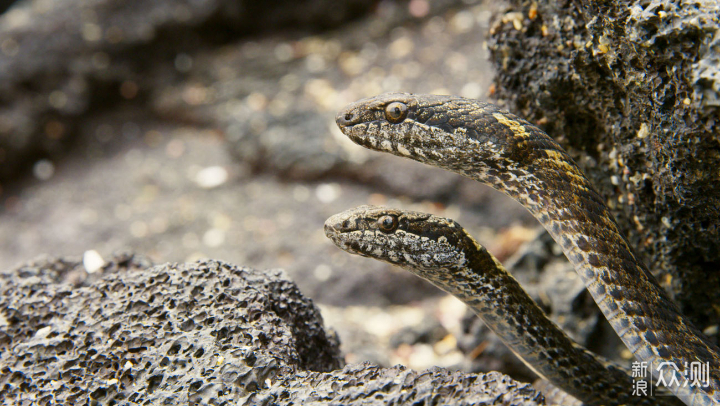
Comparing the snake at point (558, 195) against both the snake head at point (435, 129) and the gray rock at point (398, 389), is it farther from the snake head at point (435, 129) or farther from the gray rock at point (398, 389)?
the gray rock at point (398, 389)

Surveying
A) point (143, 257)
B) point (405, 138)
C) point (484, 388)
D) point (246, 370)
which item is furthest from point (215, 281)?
point (484, 388)

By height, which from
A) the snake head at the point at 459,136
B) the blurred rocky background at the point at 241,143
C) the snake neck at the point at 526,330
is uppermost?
the blurred rocky background at the point at 241,143

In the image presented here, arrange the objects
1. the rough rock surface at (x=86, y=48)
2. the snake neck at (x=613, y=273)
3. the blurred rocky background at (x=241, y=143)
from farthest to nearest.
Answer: the rough rock surface at (x=86, y=48)
the blurred rocky background at (x=241, y=143)
the snake neck at (x=613, y=273)

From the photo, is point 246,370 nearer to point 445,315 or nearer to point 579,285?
point 579,285

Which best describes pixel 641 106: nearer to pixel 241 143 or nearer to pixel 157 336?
pixel 157 336

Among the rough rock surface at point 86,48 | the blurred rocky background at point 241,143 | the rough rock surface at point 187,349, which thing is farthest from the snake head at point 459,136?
the rough rock surface at point 86,48

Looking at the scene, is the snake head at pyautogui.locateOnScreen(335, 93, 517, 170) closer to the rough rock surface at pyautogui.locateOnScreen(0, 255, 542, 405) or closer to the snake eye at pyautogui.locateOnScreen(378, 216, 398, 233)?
the snake eye at pyautogui.locateOnScreen(378, 216, 398, 233)

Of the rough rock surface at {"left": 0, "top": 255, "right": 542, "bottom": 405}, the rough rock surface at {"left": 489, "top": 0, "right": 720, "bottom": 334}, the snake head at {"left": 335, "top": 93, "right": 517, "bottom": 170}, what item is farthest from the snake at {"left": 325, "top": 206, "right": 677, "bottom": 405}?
the rough rock surface at {"left": 489, "top": 0, "right": 720, "bottom": 334}
